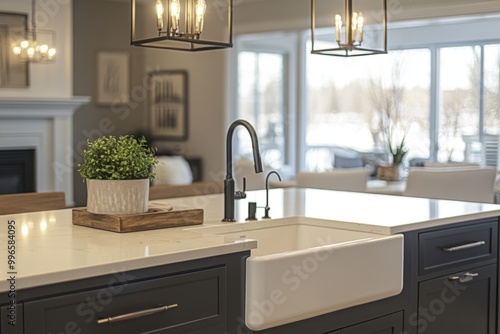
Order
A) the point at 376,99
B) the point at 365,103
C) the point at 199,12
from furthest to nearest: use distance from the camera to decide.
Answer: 1. the point at 365,103
2. the point at 376,99
3. the point at 199,12

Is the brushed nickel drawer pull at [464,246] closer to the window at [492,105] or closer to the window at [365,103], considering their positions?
the window at [365,103]

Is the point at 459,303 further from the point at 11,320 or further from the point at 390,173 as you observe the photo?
the point at 390,173

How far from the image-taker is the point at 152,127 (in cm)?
964

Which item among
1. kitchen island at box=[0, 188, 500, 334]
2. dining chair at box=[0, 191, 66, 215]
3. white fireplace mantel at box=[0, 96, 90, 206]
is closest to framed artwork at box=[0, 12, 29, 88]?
white fireplace mantel at box=[0, 96, 90, 206]

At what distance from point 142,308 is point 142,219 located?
50cm

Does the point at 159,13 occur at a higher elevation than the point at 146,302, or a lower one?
higher

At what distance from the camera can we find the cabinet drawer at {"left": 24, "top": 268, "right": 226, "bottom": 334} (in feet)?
5.43

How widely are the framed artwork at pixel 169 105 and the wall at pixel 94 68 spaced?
174mm

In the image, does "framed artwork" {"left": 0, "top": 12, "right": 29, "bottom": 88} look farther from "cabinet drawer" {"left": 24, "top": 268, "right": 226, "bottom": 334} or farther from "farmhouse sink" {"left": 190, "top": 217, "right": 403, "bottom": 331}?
"cabinet drawer" {"left": 24, "top": 268, "right": 226, "bottom": 334}

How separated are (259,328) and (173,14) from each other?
1.00m

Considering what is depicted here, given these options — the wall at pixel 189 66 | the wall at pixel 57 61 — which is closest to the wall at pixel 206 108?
the wall at pixel 189 66

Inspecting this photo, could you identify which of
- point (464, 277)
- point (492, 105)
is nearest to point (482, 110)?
point (492, 105)

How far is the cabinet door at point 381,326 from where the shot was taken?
242 centimetres

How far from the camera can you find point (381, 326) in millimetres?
2521
